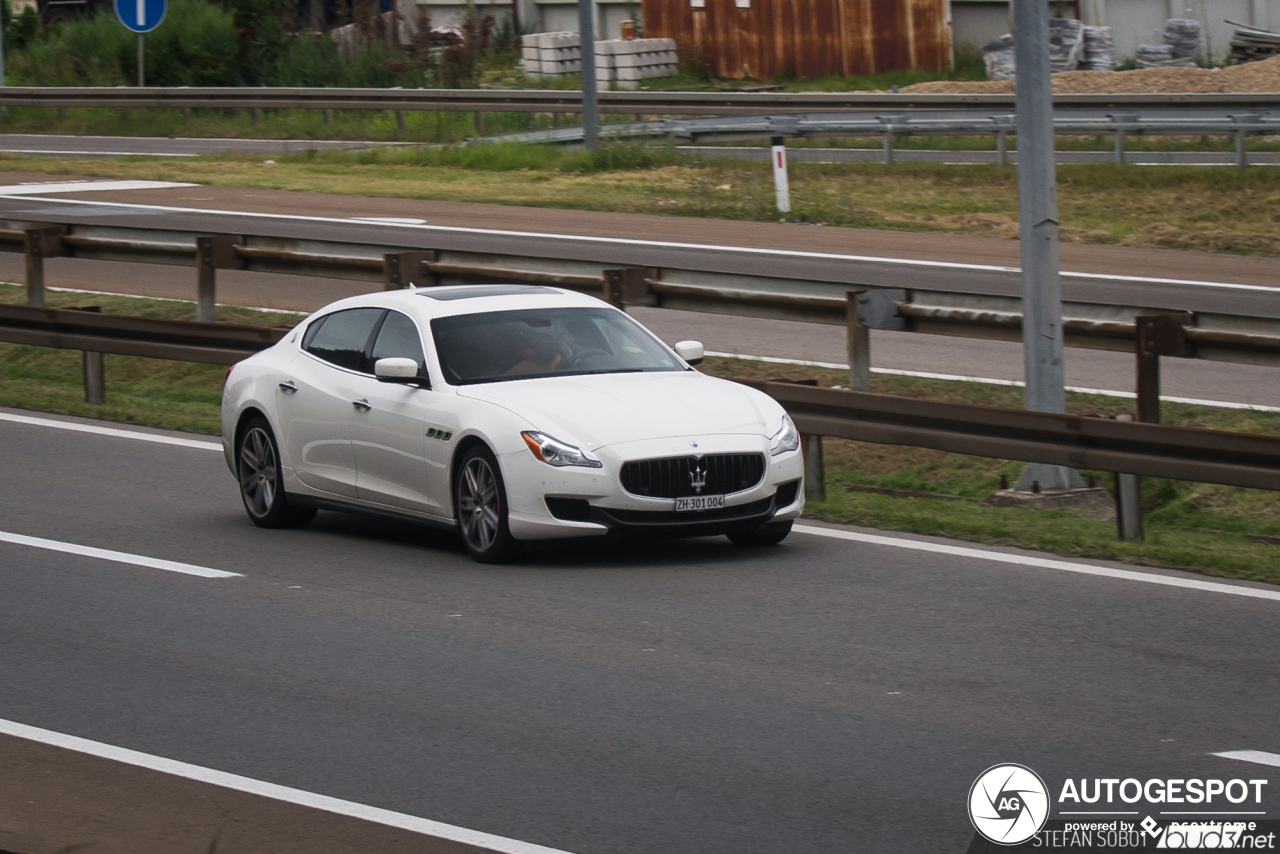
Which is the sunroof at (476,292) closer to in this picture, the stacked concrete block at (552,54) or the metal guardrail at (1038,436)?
the metal guardrail at (1038,436)

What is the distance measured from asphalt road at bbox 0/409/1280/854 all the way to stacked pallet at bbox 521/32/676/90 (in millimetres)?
37956

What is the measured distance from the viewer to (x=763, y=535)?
1028 centimetres

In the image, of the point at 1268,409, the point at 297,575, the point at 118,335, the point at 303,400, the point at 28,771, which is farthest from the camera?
the point at 118,335

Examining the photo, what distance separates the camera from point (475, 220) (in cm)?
2639

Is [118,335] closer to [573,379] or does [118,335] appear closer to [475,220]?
[573,379]

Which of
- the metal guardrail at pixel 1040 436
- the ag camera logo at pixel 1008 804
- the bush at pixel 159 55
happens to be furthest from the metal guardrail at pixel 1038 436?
the bush at pixel 159 55

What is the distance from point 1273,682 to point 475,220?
20.0 metres

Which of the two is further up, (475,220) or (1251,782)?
(475,220)

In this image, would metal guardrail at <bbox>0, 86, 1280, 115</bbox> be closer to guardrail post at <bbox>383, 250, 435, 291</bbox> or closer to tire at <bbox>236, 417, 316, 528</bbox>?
guardrail post at <bbox>383, 250, 435, 291</bbox>

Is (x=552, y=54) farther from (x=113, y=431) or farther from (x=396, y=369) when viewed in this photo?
(x=396, y=369)

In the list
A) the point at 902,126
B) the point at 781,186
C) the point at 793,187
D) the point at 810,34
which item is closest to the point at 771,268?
the point at 781,186

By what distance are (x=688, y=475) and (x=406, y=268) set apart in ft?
21.2

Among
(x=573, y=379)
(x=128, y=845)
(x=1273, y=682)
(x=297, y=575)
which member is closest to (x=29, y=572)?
(x=297, y=575)

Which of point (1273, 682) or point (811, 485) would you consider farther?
point (811, 485)
